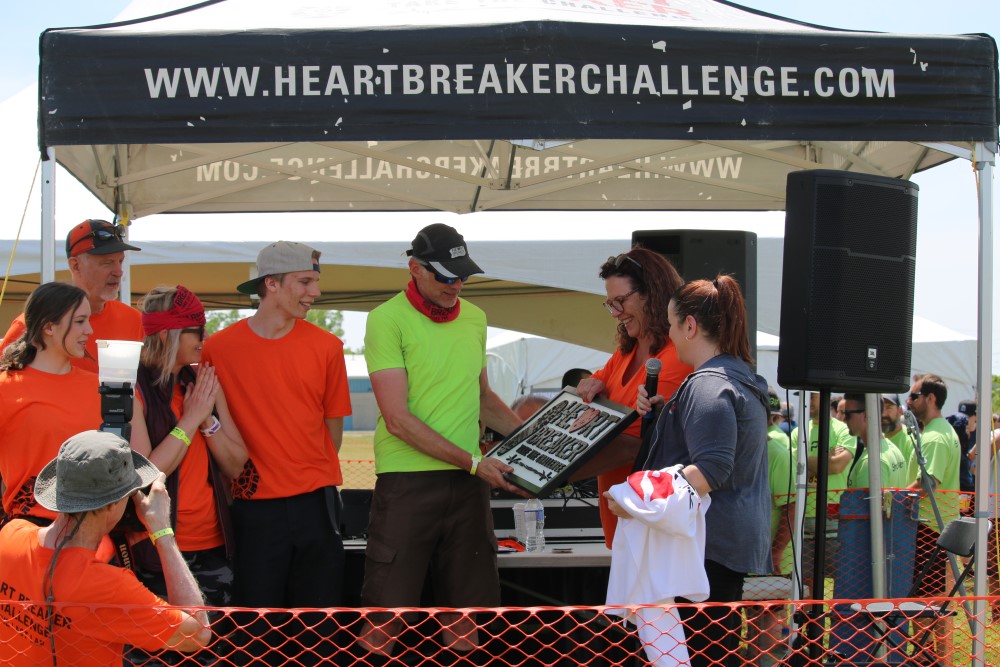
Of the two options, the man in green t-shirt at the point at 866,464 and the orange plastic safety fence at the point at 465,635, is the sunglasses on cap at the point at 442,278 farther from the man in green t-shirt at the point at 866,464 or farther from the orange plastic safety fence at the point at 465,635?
the man in green t-shirt at the point at 866,464

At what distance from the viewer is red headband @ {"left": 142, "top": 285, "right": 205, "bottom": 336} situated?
3.28 metres

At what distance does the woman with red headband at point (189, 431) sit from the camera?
10.6ft

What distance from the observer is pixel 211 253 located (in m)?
6.87

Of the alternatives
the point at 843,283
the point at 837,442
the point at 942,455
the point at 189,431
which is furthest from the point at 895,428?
the point at 189,431

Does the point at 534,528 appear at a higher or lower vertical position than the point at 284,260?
lower

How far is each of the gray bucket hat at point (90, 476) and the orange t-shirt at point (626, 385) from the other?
1462mm

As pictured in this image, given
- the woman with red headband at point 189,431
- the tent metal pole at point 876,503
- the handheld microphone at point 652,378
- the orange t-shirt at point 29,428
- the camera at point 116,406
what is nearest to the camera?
the camera at point 116,406

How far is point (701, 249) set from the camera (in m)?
4.55

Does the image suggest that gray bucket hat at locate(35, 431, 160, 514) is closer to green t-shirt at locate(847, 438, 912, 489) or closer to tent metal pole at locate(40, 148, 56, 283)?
tent metal pole at locate(40, 148, 56, 283)

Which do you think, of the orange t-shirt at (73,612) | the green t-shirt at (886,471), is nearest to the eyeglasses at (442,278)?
the orange t-shirt at (73,612)

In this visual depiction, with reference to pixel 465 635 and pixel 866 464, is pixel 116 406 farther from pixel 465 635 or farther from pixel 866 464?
pixel 866 464

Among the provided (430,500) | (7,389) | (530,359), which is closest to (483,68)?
(430,500)

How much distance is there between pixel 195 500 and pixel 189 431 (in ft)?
0.76

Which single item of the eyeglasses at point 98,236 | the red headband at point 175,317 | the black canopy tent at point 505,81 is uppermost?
the black canopy tent at point 505,81
